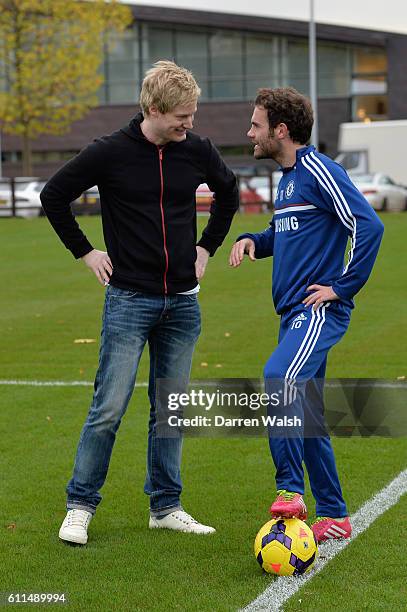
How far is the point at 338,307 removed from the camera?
546 centimetres

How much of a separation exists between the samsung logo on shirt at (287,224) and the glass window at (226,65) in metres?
55.5

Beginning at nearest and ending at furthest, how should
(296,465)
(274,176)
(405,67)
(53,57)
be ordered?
(296,465), (274,176), (53,57), (405,67)

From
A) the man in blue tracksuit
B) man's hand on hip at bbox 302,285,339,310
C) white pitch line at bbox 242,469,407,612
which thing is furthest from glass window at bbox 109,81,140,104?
man's hand on hip at bbox 302,285,339,310

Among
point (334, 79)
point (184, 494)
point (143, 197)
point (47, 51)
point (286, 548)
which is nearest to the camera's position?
point (286, 548)

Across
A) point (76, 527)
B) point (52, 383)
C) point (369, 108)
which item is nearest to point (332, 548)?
point (76, 527)

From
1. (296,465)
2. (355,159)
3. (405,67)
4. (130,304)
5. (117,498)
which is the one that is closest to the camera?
(296,465)

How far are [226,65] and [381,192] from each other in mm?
24859

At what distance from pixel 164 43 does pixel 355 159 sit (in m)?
19.9

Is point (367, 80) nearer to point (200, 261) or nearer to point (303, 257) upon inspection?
point (200, 261)

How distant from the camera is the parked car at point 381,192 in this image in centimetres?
3688

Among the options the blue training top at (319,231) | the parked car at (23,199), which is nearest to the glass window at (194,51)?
the parked car at (23,199)

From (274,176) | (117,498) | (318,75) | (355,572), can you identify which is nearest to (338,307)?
(355,572)

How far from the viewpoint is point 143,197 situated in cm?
570

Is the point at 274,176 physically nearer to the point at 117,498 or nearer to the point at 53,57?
the point at 53,57
